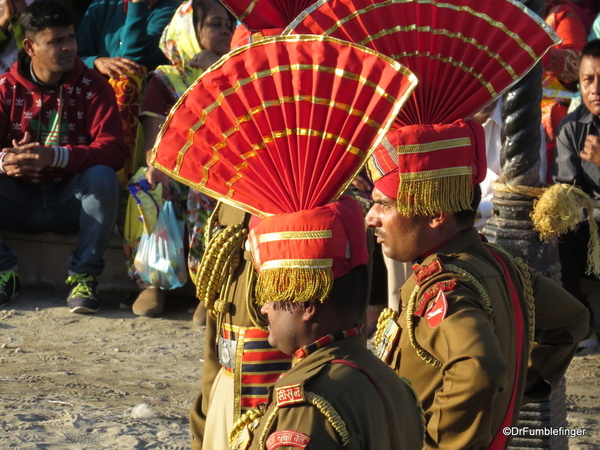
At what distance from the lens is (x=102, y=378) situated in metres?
5.16

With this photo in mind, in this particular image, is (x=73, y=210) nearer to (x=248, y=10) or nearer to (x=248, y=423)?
(x=248, y=10)

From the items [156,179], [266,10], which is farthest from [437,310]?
[156,179]

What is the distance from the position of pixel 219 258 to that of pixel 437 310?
2.68ft

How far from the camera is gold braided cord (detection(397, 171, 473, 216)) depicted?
2.75 metres

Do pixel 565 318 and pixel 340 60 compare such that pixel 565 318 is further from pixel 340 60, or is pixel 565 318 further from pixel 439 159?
pixel 340 60

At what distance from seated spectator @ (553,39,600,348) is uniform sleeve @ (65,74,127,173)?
314 cm

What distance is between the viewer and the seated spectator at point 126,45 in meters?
7.22

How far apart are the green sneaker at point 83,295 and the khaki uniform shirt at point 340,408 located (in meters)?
4.40

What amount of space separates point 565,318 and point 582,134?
3314 millimetres

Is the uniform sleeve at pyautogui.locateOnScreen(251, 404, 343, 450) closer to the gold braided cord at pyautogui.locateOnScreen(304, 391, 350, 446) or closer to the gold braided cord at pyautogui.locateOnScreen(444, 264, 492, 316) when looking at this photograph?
the gold braided cord at pyautogui.locateOnScreen(304, 391, 350, 446)

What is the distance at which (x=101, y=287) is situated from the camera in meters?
6.91

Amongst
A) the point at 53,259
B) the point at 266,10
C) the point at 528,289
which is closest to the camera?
the point at 528,289

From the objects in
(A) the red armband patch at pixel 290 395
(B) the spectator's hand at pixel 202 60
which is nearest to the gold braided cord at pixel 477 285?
(A) the red armband patch at pixel 290 395

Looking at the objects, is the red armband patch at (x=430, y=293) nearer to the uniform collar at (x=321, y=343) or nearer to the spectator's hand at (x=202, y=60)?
the uniform collar at (x=321, y=343)
